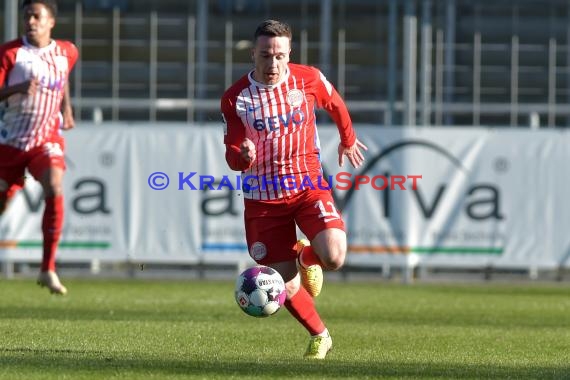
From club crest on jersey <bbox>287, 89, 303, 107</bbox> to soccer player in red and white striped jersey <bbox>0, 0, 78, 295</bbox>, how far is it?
2.96 m

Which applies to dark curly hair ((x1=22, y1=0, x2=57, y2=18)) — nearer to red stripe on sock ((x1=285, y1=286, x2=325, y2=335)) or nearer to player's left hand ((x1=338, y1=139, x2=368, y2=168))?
player's left hand ((x1=338, y1=139, x2=368, y2=168))

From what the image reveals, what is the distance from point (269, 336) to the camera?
36.4 ft

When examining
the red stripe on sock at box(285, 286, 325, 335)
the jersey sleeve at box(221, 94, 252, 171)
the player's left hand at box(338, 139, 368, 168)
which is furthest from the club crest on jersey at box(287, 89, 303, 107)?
the red stripe on sock at box(285, 286, 325, 335)

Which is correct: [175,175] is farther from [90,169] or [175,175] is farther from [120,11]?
[120,11]

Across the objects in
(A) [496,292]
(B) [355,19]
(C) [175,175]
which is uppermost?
(B) [355,19]

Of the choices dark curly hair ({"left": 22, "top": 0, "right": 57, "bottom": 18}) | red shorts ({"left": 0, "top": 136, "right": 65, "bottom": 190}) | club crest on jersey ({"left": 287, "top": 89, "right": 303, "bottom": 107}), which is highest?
dark curly hair ({"left": 22, "top": 0, "right": 57, "bottom": 18})

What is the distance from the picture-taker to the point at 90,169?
20797 millimetres

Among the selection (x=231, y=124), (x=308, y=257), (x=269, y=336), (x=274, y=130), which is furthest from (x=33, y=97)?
(x=308, y=257)

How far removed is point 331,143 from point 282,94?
11.5 meters

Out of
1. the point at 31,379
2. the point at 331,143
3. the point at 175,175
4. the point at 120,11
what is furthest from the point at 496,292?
the point at 31,379

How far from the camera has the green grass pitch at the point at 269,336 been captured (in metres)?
8.17

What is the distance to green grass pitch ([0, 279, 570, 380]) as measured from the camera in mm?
8172

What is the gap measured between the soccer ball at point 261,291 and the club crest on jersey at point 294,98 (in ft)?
3.80

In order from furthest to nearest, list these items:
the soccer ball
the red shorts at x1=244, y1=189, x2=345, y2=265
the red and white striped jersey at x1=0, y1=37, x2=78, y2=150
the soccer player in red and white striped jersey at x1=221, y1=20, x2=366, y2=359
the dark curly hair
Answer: the red and white striped jersey at x1=0, y1=37, x2=78, y2=150 → the dark curly hair → the red shorts at x1=244, y1=189, x2=345, y2=265 → the soccer player in red and white striped jersey at x1=221, y1=20, x2=366, y2=359 → the soccer ball
